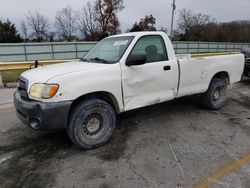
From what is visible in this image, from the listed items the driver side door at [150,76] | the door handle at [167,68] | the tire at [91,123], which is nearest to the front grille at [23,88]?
the tire at [91,123]

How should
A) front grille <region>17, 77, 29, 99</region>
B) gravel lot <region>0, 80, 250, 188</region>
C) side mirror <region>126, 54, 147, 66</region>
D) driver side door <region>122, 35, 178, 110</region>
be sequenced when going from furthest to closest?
driver side door <region>122, 35, 178, 110</region> < side mirror <region>126, 54, 147, 66</region> < front grille <region>17, 77, 29, 99</region> < gravel lot <region>0, 80, 250, 188</region>

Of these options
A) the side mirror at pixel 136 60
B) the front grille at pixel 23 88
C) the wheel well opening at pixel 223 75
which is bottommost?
the wheel well opening at pixel 223 75

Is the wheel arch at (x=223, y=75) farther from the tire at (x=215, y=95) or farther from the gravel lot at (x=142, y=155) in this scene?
the gravel lot at (x=142, y=155)

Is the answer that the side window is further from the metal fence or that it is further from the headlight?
Result: the metal fence

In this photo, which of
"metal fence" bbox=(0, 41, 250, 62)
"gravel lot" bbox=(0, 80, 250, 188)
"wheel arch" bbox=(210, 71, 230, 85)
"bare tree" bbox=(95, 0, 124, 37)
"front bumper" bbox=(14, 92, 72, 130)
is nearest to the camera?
"gravel lot" bbox=(0, 80, 250, 188)

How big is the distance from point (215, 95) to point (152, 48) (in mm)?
2413

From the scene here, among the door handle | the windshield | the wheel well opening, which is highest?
the windshield

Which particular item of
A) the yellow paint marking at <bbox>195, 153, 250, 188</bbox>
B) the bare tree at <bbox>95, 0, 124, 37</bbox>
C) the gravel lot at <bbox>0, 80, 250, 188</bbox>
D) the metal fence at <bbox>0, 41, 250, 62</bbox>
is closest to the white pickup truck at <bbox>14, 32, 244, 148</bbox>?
the gravel lot at <bbox>0, 80, 250, 188</bbox>

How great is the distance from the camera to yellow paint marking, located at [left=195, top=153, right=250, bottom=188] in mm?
2670

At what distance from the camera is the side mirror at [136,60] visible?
3.67m

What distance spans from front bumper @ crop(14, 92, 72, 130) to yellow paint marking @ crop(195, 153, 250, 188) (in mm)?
2030

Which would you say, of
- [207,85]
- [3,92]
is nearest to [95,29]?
[3,92]

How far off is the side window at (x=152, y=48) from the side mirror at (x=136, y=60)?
0.82 ft

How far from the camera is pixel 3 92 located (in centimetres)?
796
